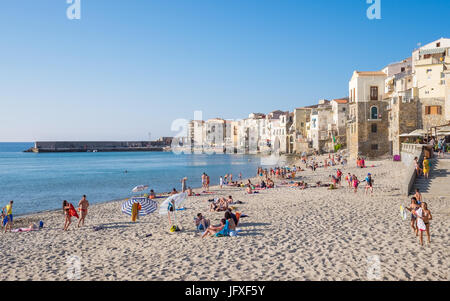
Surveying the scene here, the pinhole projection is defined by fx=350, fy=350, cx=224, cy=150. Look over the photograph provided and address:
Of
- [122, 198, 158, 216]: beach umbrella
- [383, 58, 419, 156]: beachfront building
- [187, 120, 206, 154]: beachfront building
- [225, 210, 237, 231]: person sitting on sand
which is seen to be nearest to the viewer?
[225, 210, 237, 231]: person sitting on sand

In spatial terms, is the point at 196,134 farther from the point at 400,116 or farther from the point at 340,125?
the point at 400,116

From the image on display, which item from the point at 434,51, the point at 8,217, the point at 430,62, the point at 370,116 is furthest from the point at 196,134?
the point at 8,217

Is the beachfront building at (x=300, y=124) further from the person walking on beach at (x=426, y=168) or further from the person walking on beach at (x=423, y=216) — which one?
the person walking on beach at (x=423, y=216)

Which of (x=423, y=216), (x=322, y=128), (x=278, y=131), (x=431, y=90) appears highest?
(x=431, y=90)

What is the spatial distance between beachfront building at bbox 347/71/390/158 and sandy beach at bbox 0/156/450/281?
75.2 ft

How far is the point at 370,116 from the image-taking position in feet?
119

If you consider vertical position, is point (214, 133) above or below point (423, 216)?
above

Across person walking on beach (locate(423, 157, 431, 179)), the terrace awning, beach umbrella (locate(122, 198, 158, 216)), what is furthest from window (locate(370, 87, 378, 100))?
beach umbrella (locate(122, 198, 158, 216))

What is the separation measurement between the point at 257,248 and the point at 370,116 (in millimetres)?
31100

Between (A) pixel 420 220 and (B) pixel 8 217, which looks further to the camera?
(B) pixel 8 217

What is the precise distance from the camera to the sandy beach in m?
7.72

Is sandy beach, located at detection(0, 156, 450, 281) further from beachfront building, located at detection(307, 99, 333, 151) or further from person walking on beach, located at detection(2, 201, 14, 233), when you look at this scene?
beachfront building, located at detection(307, 99, 333, 151)
